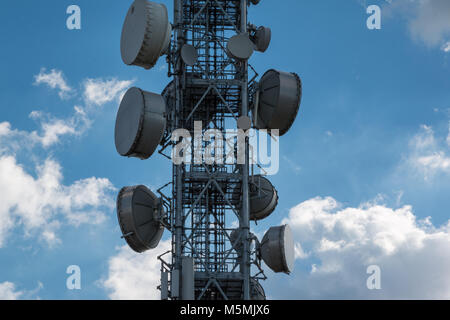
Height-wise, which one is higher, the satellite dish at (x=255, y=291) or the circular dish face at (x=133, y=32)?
the circular dish face at (x=133, y=32)

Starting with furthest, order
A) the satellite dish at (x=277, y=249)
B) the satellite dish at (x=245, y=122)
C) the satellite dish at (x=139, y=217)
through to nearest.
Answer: the satellite dish at (x=245, y=122)
the satellite dish at (x=139, y=217)
the satellite dish at (x=277, y=249)

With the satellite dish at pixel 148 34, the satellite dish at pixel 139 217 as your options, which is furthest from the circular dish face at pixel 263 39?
the satellite dish at pixel 139 217

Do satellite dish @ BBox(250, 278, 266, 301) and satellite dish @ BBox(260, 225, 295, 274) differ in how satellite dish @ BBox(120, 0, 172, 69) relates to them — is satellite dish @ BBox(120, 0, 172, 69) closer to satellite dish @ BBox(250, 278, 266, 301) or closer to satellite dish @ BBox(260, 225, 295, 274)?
satellite dish @ BBox(260, 225, 295, 274)

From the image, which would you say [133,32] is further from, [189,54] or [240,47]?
Result: [240,47]

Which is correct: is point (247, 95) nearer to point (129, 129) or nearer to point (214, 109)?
point (214, 109)

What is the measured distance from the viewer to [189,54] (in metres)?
36.9

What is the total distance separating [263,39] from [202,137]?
648 centimetres

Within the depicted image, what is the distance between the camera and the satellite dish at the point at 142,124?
34.5m

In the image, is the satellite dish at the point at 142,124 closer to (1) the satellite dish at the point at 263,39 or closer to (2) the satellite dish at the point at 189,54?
(2) the satellite dish at the point at 189,54

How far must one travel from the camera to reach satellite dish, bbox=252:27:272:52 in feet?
127

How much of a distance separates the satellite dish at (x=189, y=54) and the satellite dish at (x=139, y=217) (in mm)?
7037

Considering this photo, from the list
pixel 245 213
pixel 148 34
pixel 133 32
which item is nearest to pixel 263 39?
pixel 148 34
